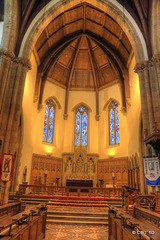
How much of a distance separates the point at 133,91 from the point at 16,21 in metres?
9.93

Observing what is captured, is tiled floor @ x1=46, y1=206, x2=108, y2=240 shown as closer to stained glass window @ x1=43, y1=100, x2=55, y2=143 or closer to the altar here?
the altar

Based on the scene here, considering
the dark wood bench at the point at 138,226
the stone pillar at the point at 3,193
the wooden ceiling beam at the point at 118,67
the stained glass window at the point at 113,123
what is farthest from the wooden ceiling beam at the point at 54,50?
the dark wood bench at the point at 138,226

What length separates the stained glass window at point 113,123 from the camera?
703 inches

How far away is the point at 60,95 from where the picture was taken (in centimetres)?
1959

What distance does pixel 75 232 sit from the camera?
6.02 metres

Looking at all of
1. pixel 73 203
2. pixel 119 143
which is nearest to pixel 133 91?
pixel 119 143

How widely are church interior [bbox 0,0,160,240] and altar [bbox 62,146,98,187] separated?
96 millimetres

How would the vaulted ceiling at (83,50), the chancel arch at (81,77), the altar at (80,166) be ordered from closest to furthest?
the chancel arch at (81,77) < the vaulted ceiling at (83,50) < the altar at (80,166)

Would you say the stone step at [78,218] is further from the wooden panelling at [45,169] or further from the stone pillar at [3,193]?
the wooden panelling at [45,169]

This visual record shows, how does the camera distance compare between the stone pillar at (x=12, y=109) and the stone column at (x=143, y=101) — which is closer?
the stone pillar at (x=12, y=109)

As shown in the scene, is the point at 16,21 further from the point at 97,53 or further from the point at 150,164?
the point at 150,164

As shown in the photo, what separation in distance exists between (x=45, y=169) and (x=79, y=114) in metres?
7.04

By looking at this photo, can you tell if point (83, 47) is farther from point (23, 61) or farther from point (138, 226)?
point (138, 226)

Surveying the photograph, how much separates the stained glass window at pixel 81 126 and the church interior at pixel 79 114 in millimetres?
110
